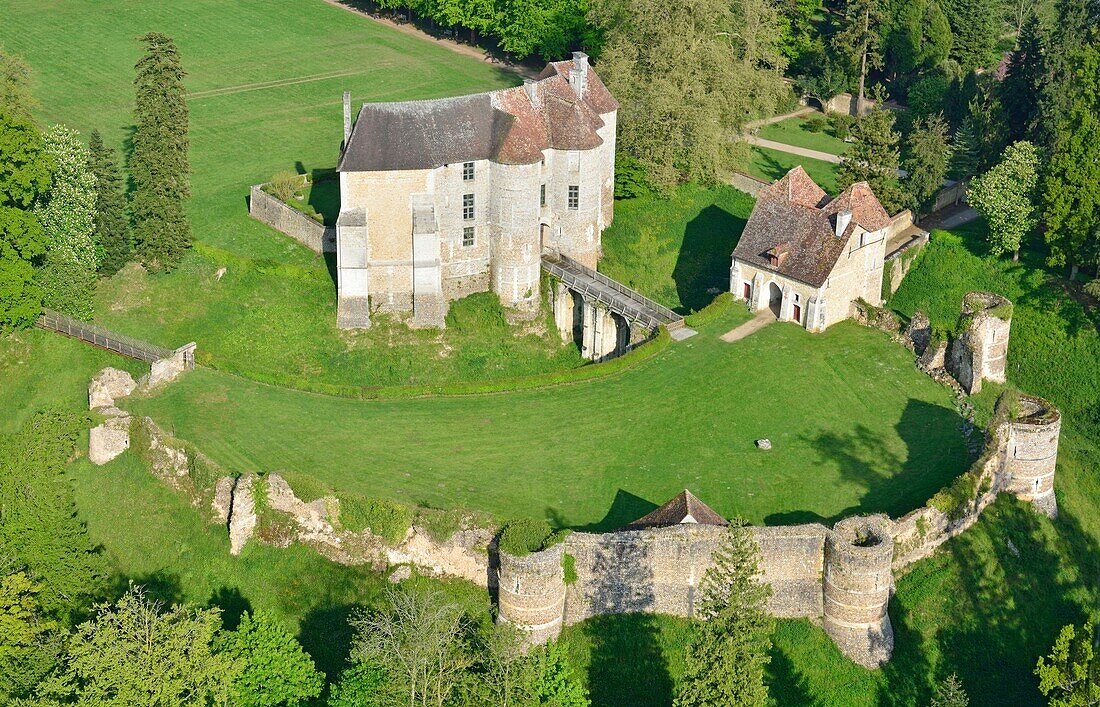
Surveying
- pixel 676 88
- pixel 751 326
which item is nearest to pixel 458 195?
pixel 751 326

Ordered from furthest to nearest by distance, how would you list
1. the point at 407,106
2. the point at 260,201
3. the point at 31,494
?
the point at 260,201 < the point at 407,106 < the point at 31,494

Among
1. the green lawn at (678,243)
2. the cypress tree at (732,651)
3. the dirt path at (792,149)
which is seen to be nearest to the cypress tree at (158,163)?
the green lawn at (678,243)

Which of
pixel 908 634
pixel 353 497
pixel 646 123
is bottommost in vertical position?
pixel 908 634

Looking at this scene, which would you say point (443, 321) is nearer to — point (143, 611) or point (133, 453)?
point (133, 453)

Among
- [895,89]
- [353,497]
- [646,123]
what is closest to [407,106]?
[646,123]

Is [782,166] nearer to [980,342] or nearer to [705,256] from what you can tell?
[705,256]

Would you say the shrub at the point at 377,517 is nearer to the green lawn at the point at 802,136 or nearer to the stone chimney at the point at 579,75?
the stone chimney at the point at 579,75

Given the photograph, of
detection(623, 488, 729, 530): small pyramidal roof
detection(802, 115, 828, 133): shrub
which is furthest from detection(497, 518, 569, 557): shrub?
detection(802, 115, 828, 133): shrub
